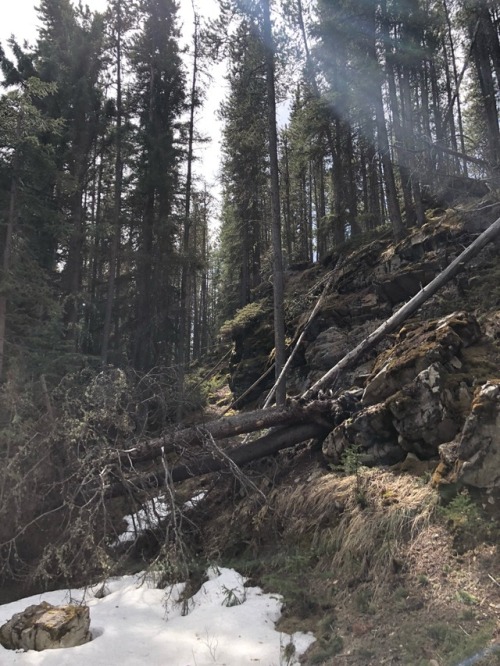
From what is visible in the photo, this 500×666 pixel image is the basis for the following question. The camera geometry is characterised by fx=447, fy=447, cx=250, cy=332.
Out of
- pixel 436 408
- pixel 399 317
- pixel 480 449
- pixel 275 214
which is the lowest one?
pixel 480 449

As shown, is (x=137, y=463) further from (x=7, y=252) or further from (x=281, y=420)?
(x=7, y=252)

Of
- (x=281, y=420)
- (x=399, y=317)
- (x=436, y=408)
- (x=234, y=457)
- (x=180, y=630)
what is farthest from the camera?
(x=399, y=317)

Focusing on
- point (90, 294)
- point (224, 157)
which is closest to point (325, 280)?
point (90, 294)

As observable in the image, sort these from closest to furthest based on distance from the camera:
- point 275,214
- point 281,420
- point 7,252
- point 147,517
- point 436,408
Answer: point 436,408, point 147,517, point 281,420, point 7,252, point 275,214

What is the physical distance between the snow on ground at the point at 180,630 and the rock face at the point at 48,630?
4.5 inches

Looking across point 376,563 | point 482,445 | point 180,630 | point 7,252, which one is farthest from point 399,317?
point 7,252

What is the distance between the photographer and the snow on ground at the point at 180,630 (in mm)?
4508

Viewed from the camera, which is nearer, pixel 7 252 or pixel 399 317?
pixel 399 317

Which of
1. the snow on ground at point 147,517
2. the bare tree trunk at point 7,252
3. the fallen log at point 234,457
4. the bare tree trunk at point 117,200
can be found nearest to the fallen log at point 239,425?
the fallen log at point 234,457

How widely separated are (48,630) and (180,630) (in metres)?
1.43

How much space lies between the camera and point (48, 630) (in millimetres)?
4887

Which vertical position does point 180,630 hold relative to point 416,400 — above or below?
below

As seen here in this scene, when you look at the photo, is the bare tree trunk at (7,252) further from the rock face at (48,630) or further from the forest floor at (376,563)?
the forest floor at (376,563)

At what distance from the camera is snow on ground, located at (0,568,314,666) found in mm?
4508
